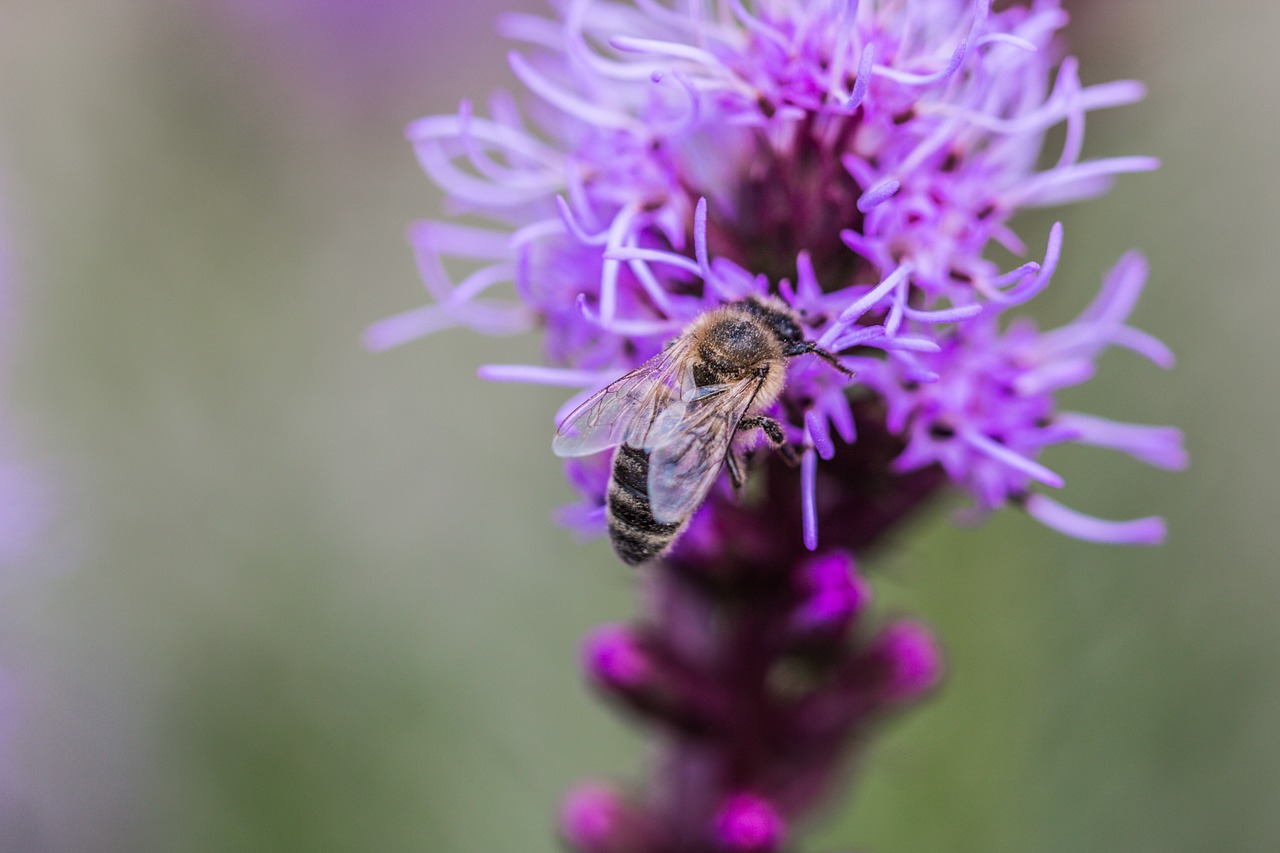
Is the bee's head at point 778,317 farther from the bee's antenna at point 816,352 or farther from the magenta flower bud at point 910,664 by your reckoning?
the magenta flower bud at point 910,664

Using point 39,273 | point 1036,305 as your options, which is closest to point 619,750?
point 1036,305

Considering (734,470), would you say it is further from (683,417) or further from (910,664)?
(910,664)

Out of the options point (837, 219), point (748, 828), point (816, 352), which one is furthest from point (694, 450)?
point (748, 828)

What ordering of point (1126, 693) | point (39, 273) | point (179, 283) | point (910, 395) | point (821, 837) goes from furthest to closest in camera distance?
point (179, 283)
point (39, 273)
point (821, 837)
point (1126, 693)
point (910, 395)

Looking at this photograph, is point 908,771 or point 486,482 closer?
point 908,771

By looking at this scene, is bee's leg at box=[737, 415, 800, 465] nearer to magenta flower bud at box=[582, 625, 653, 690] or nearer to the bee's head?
the bee's head

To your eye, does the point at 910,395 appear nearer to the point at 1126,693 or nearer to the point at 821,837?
the point at 1126,693
